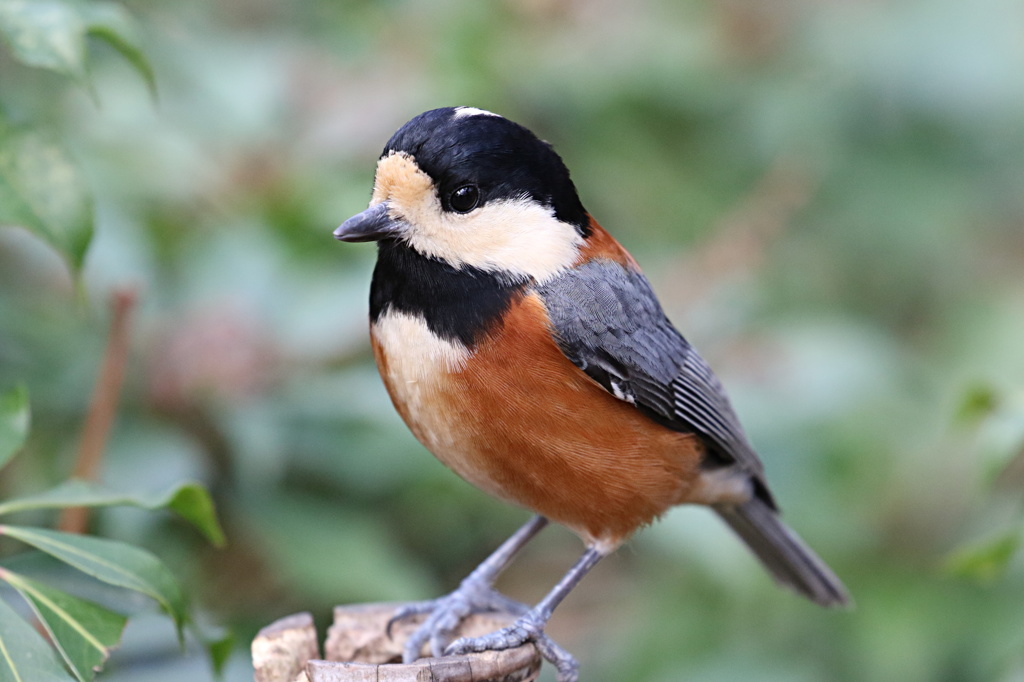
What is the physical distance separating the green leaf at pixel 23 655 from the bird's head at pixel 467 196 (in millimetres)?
944

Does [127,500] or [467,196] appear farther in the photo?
[467,196]

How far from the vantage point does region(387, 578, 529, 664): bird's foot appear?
256 cm

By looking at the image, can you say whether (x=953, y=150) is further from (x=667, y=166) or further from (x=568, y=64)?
(x=568, y=64)

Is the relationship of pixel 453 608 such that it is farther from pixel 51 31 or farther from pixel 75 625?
pixel 51 31

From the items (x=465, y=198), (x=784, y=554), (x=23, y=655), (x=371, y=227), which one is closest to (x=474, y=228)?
(x=465, y=198)

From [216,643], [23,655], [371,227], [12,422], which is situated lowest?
[23,655]

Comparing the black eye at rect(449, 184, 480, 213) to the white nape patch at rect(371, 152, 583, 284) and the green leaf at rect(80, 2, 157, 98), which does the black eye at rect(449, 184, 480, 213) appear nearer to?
the white nape patch at rect(371, 152, 583, 284)

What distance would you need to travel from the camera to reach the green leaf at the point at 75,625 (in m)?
1.99

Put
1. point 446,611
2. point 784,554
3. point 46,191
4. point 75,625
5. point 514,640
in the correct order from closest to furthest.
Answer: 1. point 75,625
2. point 46,191
3. point 514,640
4. point 446,611
5. point 784,554

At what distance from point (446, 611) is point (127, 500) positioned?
2.79ft

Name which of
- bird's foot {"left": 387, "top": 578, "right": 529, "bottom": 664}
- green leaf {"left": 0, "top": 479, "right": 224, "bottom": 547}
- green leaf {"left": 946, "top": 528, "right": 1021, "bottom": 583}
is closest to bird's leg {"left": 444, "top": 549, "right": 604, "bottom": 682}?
bird's foot {"left": 387, "top": 578, "right": 529, "bottom": 664}

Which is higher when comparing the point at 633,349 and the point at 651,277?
the point at 651,277

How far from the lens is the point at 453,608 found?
2.65 m

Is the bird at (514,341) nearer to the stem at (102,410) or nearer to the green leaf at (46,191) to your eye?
the green leaf at (46,191)
